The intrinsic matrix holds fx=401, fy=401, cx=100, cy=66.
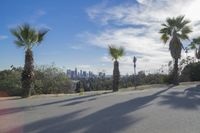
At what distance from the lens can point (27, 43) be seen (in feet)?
87.6

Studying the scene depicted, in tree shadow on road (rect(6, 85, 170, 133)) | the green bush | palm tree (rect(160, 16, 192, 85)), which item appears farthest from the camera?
the green bush

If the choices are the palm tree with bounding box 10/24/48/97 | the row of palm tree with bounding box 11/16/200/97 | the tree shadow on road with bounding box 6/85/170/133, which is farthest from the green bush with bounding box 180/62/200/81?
the tree shadow on road with bounding box 6/85/170/133

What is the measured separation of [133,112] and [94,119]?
2.26 metres

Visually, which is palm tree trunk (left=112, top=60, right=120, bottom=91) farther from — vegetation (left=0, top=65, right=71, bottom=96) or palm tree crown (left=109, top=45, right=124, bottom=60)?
vegetation (left=0, top=65, right=71, bottom=96)

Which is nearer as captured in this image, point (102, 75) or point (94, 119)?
point (94, 119)

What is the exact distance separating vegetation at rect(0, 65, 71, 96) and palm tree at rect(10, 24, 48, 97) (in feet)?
16.5

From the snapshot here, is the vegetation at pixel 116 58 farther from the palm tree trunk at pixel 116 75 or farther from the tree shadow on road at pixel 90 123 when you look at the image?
the tree shadow on road at pixel 90 123

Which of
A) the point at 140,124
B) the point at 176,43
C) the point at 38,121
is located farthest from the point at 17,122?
the point at 176,43

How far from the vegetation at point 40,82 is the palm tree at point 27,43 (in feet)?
16.5

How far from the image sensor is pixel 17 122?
12.8 meters

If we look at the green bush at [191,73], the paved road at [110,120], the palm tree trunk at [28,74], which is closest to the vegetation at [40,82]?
the palm tree trunk at [28,74]

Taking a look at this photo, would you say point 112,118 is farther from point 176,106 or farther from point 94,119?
point 176,106

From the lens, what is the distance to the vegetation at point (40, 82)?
33656mm

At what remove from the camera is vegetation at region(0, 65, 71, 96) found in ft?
110
